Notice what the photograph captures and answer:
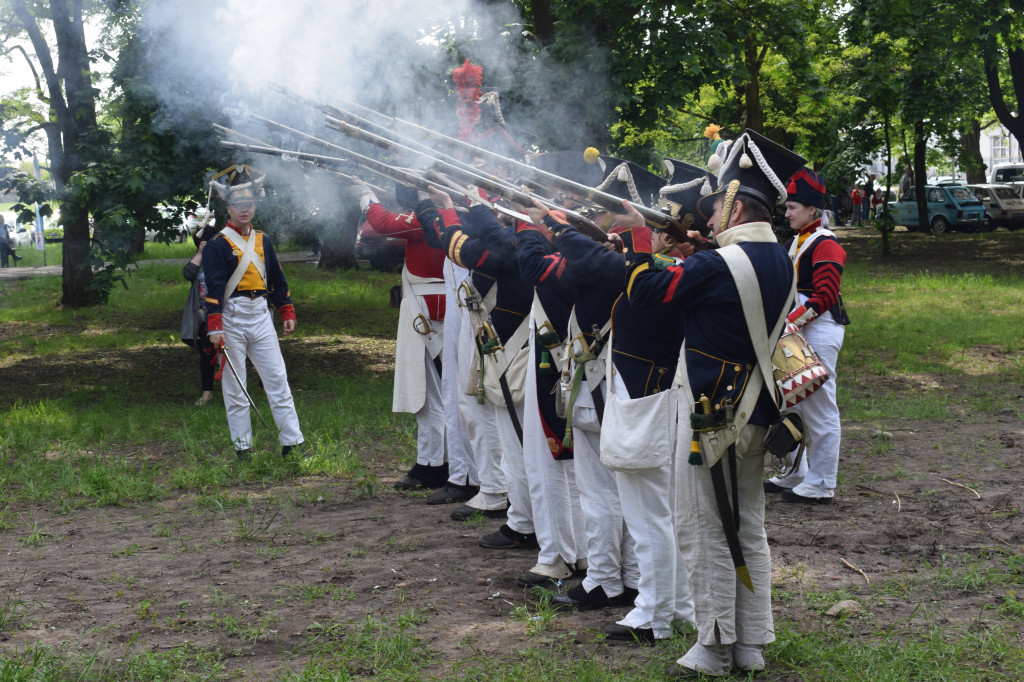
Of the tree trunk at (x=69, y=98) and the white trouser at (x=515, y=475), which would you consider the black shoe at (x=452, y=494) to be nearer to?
the white trouser at (x=515, y=475)

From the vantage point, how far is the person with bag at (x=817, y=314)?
6.39 m

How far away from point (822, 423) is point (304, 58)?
14.8 ft

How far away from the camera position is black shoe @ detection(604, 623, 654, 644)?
14.1 ft

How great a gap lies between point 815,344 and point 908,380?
4578mm

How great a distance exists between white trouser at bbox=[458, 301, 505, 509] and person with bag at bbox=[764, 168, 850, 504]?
195cm

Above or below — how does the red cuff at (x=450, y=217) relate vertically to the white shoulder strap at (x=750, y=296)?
above

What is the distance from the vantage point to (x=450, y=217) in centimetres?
582

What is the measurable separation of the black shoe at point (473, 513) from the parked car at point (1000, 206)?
30.2 m

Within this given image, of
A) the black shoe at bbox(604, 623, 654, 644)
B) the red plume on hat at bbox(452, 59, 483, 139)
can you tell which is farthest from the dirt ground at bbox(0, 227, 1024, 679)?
the red plume on hat at bbox(452, 59, 483, 139)

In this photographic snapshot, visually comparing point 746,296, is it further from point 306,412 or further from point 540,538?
point 306,412

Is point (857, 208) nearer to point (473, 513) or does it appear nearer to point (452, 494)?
point (452, 494)

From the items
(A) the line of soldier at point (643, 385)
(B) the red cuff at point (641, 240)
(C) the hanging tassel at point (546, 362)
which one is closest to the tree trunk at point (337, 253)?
(A) the line of soldier at point (643, 385)

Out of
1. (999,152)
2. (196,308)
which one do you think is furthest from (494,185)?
(999,152)

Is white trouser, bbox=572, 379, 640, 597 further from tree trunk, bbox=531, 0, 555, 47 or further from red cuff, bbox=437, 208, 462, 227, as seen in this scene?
tree trunk, bbox=531, 0, 555, 47
